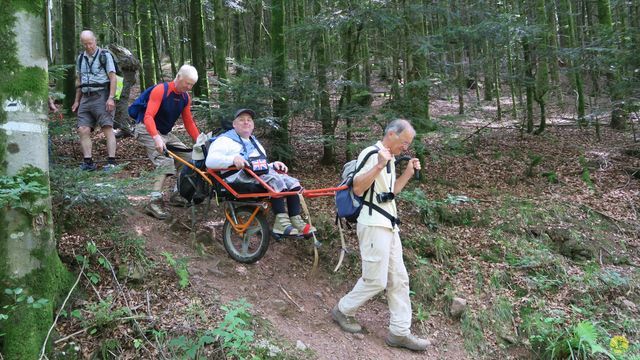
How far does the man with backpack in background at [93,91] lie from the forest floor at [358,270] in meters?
0.35

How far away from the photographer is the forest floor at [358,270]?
4.30 metres

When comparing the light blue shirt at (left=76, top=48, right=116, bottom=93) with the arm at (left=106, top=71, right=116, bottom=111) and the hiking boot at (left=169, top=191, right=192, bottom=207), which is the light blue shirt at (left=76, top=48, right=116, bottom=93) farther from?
the hiking boot at (left=169, top=191, right=192, bottom=207)

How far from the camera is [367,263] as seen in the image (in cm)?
474

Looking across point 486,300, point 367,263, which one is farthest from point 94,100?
point 486,300

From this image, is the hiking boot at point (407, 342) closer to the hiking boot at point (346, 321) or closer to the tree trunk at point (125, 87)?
the hiking boot at point (346, 321)

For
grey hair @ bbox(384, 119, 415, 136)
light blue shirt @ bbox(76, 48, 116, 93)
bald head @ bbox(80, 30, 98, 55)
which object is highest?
bald head @ bbox(80, 30, 98, 55)

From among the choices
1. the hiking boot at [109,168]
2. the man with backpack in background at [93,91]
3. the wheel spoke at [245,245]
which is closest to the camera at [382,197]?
the wheel spoke at [245,245]

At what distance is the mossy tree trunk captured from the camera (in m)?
3.50

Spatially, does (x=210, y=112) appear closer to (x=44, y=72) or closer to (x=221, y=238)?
(x=221, y=238)

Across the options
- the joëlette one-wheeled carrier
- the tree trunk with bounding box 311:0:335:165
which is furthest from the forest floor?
the tree trunk with bounding box 311:0:335:165

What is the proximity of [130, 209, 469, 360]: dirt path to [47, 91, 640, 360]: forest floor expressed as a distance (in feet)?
0.07

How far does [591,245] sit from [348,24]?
5.80 metres

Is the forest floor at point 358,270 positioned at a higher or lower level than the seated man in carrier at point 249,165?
lower

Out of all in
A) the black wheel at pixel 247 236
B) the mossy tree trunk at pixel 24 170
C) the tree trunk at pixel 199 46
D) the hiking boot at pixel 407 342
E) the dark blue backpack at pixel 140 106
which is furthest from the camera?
the tree trunk at pixel 199 46
